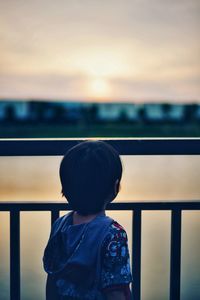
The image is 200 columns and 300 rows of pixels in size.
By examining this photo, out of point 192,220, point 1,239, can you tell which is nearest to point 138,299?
point 1,239

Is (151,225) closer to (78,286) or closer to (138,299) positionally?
(138,299)

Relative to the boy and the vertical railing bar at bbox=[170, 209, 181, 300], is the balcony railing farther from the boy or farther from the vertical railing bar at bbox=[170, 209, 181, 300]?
the boy

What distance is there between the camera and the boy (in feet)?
3.80

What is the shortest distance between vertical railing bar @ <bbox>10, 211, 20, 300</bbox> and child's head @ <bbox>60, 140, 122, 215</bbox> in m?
0.47

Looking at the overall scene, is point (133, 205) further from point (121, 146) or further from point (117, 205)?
point (121, 146)

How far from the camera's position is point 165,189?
9.78 metres

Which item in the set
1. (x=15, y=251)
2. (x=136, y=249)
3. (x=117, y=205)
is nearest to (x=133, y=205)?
(x=117, y=205)

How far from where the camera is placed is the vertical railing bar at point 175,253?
1.70m

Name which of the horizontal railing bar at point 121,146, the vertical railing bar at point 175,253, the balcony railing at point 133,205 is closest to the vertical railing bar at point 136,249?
the balcony railing at point 133,205

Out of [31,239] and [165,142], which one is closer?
[165,142]

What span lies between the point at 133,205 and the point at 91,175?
1.61ft

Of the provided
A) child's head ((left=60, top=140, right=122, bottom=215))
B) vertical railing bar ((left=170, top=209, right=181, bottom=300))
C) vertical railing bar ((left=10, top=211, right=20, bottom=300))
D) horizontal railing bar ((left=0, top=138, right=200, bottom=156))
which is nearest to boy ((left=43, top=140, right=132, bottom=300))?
child's head ((left=60, top=140, right=122, bottom=215))

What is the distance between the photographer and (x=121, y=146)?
1.53 metres

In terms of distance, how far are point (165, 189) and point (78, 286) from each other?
8714 mm
